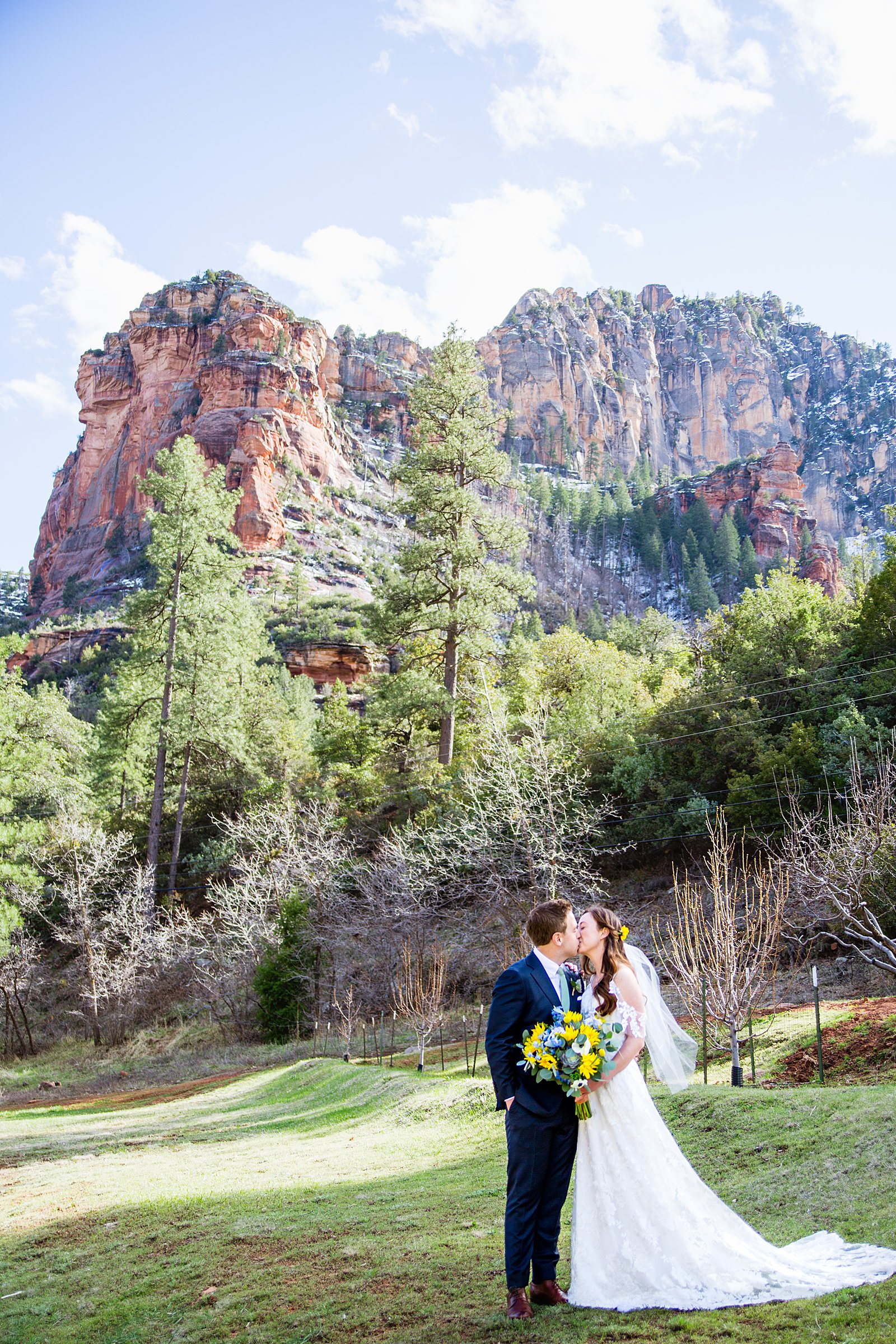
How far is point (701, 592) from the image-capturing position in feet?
311

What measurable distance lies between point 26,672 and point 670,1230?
90.4m

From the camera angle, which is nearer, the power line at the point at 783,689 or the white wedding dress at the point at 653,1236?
the white wedding dress at the point at 653,1236

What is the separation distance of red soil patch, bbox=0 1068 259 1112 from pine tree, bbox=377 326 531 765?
10.4 m

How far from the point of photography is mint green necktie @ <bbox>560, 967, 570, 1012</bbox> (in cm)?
406

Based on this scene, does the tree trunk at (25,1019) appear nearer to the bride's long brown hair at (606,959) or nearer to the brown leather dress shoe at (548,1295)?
the brown leather dress shoe at (548,1295)

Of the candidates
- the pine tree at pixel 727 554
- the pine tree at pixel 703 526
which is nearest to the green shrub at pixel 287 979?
the pine tree at pixel 727 554

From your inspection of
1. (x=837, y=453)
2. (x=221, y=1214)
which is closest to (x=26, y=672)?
(x=221, y=1214)

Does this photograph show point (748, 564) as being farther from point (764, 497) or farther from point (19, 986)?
point (19, 986)

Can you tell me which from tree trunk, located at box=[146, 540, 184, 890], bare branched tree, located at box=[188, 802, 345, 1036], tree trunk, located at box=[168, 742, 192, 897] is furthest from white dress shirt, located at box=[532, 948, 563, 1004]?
tree trunk, located at box=[168, 742, 192, 897]

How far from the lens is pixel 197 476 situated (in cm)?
3198

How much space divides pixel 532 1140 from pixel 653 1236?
25.3 inches

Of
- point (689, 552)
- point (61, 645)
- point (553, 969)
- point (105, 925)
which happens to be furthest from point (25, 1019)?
point (689, 552)

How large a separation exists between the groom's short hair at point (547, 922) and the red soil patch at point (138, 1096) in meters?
16.5

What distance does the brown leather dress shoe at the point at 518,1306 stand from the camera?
3.75m
